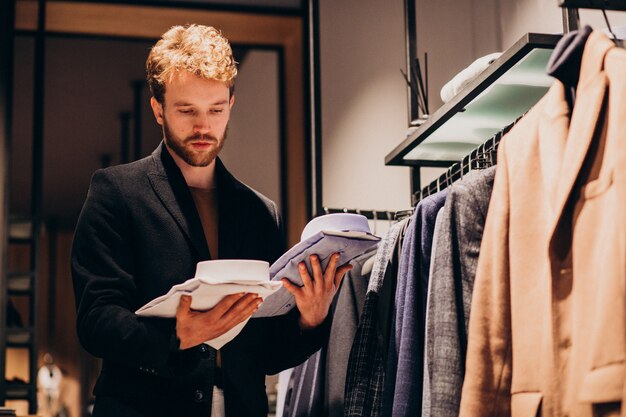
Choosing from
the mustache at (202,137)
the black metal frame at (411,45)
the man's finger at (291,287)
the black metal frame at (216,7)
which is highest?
the black metal frame at (216,7)

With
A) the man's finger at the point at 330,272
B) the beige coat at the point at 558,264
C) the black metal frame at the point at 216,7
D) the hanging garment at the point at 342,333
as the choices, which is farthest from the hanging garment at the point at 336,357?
the black metal frame at the point at 216,7

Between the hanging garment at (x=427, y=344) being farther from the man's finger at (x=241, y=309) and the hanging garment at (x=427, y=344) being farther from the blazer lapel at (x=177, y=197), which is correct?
the blazer lapel at (x=177, y=197)

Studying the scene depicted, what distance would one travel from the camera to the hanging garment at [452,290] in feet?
5.57

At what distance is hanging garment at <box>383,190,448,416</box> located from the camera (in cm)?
188

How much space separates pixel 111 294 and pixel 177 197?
11.2 inches

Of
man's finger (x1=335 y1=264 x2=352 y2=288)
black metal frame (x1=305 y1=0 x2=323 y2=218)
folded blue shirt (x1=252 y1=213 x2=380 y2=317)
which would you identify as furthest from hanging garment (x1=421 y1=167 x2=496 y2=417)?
black metal frame (x1=305 y1=0 x2=323 y2=218)

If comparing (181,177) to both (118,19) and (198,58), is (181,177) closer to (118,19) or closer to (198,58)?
(198,58)

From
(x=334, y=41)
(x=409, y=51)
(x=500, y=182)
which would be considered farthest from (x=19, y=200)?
(x=500, y=182)

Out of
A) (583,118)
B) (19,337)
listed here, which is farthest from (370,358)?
(19,337)

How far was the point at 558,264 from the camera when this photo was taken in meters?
1.49

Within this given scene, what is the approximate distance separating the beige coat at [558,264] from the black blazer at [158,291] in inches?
23.3

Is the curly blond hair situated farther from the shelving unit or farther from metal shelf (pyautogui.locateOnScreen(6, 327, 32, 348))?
metal shelf (pyautogui.locateOnScreen(6, 327, 32, 348))

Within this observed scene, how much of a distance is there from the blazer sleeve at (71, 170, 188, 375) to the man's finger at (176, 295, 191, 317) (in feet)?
0.22

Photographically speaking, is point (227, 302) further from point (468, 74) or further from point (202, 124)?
point (468, 74)
